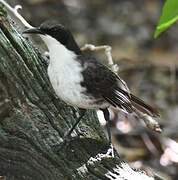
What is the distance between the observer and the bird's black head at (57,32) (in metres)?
3.68

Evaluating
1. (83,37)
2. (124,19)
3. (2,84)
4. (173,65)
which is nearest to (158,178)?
(2,84)

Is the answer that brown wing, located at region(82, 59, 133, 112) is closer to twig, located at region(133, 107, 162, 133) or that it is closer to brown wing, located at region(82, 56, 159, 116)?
brown wing, located at region(82, 56, 159, 116)

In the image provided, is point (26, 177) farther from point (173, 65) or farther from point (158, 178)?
point (173, 65)

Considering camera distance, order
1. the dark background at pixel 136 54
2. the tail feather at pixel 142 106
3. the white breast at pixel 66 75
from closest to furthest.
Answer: the white breast at pixel 66 75
the tail feather at pixel 142 106
the dark background at pixel 136 54

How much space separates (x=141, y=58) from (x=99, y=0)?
4.83 feet

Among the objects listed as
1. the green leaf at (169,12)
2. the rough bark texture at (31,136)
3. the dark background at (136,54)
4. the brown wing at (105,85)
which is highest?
the dark background at (136,54)

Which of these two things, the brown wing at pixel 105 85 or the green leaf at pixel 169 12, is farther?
the brown wing at pixel 105 85

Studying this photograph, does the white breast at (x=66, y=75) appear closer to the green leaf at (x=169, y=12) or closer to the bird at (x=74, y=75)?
the bird at (x=74, y=75)

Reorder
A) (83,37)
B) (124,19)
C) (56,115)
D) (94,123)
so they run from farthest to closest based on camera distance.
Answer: (124,19)
(83,37)
(94,123)
(56,115)

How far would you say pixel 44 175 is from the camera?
3.74m

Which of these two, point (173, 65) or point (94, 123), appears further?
point (173, 65)

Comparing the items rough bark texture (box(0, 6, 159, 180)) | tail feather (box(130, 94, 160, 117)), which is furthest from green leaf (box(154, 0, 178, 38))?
rough bark texture (box(0, 6, 159, 180))

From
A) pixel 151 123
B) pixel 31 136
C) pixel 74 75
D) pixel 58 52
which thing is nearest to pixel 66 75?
pixel 74 75

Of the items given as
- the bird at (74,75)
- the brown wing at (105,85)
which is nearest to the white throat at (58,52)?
the bird at (74,75)
